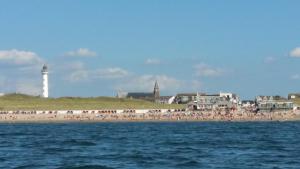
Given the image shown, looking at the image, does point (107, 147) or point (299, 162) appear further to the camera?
point (107, 147)

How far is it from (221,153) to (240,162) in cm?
768

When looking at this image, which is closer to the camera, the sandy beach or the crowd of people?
the sandy beach

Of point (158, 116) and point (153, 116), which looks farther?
point (153, 116)

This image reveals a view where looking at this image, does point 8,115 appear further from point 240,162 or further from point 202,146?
point 240,162

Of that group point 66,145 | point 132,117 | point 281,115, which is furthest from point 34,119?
point 66,145

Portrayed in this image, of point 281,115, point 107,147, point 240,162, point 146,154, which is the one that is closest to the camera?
point 240,162

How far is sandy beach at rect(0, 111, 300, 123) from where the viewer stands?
185 meters

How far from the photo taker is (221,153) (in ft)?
196

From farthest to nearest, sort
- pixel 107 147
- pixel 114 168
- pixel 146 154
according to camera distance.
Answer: pixel 107 147 → pixel 146 154 → pixel 114 168

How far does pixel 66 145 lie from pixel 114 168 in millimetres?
22939

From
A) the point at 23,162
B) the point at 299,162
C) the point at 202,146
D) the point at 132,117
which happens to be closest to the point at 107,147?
the point at 202,146

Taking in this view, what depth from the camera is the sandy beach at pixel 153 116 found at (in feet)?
608

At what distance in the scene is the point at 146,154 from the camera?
193 ft

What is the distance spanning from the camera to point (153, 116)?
19138cm
